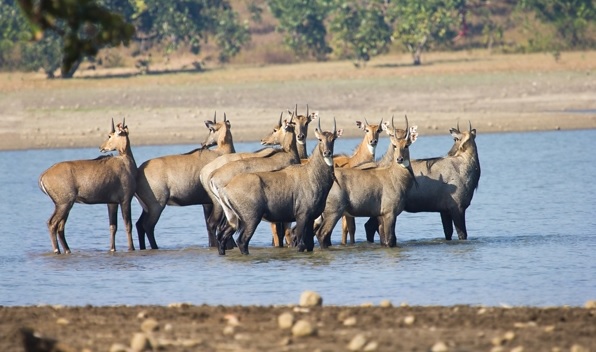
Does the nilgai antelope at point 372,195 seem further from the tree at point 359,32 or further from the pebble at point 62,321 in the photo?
the tree at point 359,32

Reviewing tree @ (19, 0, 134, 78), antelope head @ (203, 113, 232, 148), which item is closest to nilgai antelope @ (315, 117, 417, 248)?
antelope head @ (203, 113, 232, 148)

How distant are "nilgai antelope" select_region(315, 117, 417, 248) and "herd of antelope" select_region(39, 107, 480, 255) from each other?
1 cm

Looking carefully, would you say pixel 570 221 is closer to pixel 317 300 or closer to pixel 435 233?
pixel 435 233

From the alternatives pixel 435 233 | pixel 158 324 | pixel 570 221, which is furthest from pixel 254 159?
pixel 158 324

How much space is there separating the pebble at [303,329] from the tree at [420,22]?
35.9 m

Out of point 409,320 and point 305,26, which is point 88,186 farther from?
point 305,26

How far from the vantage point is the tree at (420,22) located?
152ft

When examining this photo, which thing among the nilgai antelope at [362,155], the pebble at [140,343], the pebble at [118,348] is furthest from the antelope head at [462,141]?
the pebble at [118,348]

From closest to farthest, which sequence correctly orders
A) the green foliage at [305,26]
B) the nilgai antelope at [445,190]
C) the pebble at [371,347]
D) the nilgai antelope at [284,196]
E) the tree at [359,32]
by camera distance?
the pebble at [371,347] < the nilgai antelope at [284,196] < the nilgai antelope at [445,190] < the tree at [359,32] < the green foliage at [305,26]

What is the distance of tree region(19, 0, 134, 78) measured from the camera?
9.18 m

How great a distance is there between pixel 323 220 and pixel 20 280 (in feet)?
13.2

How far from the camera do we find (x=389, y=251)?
16.5m

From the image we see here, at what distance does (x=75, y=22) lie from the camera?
31.4 feet

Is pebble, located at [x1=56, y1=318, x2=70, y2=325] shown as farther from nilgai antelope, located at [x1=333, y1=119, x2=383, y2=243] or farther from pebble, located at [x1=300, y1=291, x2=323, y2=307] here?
nilgai antelope, located at [x1=333, y1=119, x2=383, y2=243]
